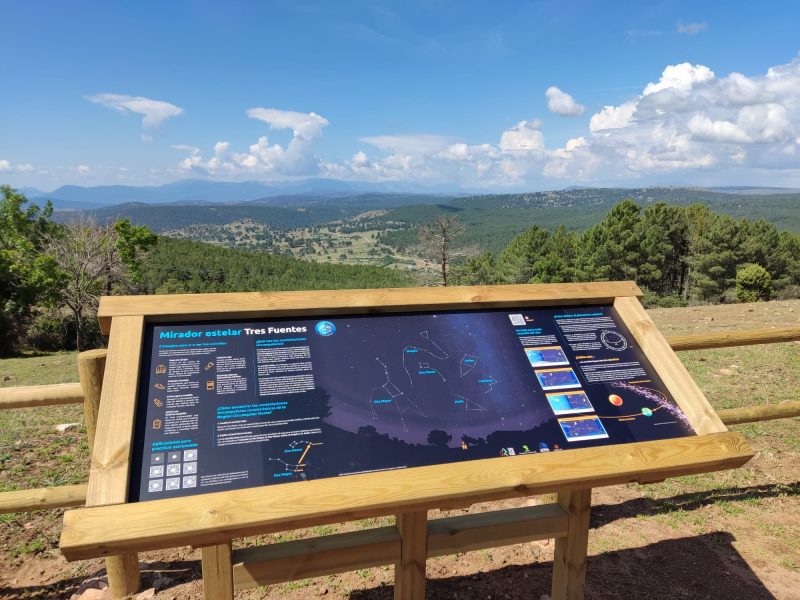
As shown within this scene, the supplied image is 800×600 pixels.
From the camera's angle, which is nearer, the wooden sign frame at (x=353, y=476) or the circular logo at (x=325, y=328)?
the wooden sign frame at (x=353, y=476)

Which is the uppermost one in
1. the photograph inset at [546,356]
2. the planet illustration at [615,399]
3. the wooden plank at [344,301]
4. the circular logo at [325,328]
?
the wooden plank at [344,301]

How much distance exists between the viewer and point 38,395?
9.71 ft

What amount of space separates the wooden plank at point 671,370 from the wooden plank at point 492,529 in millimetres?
915

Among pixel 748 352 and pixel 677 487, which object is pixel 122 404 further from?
pixel 748 352

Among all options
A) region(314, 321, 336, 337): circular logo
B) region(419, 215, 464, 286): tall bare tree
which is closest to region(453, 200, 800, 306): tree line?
region(419, 215, 464, 286): tall bare tree


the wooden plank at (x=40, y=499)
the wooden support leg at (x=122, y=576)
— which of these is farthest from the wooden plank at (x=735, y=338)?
the wooden plank at (x=40, y=499)

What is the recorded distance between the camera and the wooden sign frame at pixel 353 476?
1.80 meters

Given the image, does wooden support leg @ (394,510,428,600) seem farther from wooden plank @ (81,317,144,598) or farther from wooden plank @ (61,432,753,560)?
wooden plank @ (81,317,144,598)

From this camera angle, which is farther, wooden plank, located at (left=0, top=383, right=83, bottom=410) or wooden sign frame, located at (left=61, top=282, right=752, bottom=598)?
wooden plank, located at (left=0, top=383, right=83, bottom=410)

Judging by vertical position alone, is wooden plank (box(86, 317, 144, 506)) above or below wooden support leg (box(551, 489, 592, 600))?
above

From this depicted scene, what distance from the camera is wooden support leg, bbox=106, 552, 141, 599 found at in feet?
10.4

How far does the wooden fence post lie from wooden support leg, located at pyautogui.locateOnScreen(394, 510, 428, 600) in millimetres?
1455

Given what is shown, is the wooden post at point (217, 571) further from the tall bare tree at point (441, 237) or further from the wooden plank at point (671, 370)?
the tall bare tree at point (441, 237)


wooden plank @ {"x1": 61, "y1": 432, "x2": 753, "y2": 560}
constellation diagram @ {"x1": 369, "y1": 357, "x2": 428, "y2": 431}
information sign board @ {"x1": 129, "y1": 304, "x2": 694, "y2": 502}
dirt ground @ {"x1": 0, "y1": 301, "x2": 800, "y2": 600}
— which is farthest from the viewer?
dirt ground @ {"x1": 0, "y1": 301, "x2": 800, "y2": 600}
